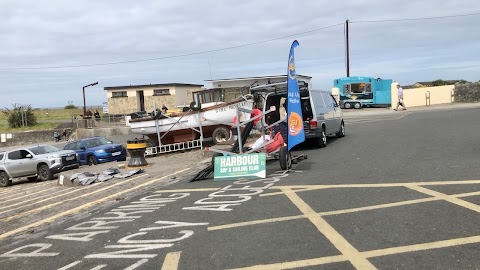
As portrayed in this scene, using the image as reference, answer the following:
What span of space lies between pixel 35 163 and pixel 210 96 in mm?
7946

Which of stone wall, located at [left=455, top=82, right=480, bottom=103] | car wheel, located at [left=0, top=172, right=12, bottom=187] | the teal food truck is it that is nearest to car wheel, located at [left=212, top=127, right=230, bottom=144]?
car wheel, located at [left=0, top=172, right=12, bottom=187]

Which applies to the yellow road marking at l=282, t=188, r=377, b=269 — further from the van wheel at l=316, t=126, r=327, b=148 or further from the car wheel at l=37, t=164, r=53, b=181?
the car wheel at l=37, t=164, r=53, b=181

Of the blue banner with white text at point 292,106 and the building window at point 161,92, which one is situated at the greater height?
the building window at point 161,92

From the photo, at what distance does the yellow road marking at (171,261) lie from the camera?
4.28 m

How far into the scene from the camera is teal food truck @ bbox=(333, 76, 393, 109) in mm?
37812

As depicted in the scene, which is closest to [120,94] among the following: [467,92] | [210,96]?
[210,96]

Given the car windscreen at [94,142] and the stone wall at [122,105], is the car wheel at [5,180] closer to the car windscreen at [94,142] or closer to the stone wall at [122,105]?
the car windscreen at [94,142]

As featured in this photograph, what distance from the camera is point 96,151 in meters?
19.3

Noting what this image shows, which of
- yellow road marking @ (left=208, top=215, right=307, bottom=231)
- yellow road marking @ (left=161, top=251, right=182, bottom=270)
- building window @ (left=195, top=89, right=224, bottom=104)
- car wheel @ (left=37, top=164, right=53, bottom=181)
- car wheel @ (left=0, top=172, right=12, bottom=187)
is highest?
building window @ (left=195, top=89, right=224, bottom=104)

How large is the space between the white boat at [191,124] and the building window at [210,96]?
3.87ft

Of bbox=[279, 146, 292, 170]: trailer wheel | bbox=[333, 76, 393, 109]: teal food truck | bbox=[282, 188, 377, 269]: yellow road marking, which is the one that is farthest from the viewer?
bbox=[333, 76, 393, 109]: teal food truck

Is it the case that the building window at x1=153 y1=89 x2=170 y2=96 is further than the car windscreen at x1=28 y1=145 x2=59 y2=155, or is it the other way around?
the building window at x1=153 y1=89 x2=170 y2=96

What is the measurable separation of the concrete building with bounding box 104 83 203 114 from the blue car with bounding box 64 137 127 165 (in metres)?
25.6

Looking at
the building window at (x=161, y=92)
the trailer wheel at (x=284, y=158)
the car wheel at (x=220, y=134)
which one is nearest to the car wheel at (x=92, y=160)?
the car wheel at (x=220, y=134)
